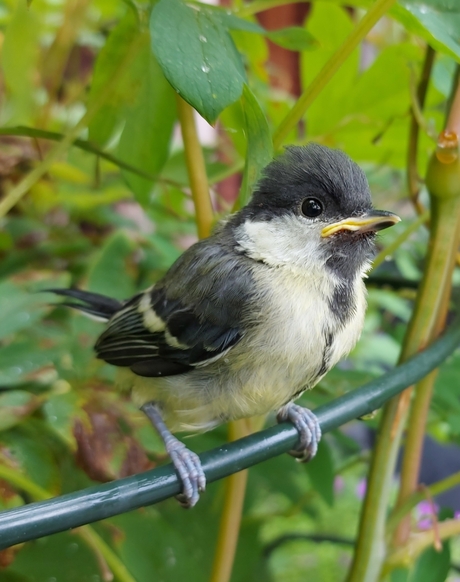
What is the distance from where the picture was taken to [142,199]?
632mm

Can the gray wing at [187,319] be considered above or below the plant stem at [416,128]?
below

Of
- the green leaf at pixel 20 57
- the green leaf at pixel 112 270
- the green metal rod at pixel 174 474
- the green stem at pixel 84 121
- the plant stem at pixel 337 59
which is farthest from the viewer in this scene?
the green leaf at pixel 112 270

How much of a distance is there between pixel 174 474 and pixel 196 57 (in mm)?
293

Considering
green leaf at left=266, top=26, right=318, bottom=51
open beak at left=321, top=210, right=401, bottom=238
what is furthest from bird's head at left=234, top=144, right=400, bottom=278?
green leaf at left=266, top=26, right=318, bottom=51

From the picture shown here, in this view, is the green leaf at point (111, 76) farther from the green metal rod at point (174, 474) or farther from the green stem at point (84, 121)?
the green metal rod at point (174, 474)

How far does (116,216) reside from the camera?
1.04 m

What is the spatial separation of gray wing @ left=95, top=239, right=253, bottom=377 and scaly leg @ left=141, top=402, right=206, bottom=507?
0.06 m

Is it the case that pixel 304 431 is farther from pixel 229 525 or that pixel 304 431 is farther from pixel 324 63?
pixel 324 63

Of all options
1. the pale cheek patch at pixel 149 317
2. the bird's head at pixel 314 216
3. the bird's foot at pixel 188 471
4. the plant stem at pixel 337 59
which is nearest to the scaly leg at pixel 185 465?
the bird's foot at pixel 188 471

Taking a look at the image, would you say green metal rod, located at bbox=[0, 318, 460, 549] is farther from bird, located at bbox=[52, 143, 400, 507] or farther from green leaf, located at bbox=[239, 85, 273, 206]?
green leaf, located at bbox=[239, 85, 273, 206]

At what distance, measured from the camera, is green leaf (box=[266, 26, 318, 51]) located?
515 millimetres

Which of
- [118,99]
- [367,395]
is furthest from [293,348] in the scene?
[118,99]

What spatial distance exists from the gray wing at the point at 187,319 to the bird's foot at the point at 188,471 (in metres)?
0.08

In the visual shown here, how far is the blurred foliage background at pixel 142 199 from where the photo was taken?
1.40 feet
